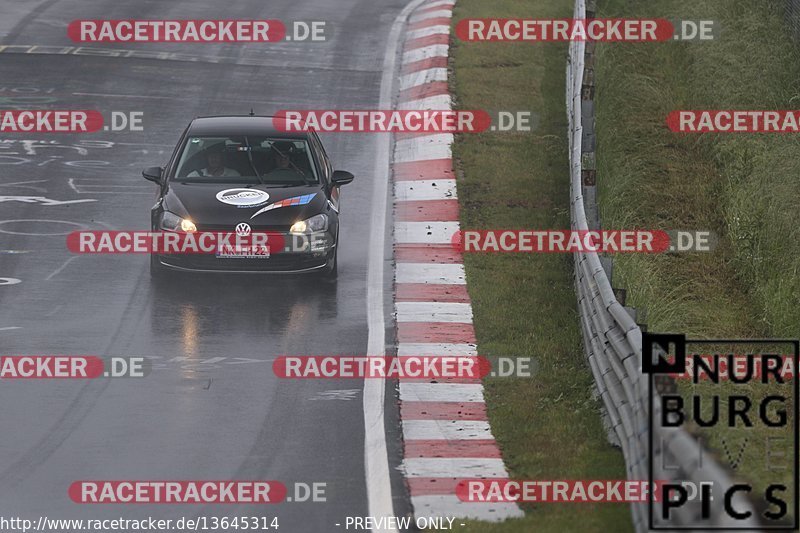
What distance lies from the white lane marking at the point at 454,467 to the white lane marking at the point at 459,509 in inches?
19.3

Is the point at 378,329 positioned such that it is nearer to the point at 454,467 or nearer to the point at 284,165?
the point at 284,165

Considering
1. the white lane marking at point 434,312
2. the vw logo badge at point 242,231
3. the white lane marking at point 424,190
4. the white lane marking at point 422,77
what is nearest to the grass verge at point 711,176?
the white lane marking at point 434,312

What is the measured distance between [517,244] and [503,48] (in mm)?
9142

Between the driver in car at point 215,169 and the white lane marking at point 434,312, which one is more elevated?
the driver in car at point 215,169

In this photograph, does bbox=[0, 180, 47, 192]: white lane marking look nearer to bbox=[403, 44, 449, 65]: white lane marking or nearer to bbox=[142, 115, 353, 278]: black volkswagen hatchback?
bbox=[142, 115, 353, 278]: black volkswagen hatchback

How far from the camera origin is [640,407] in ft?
29.2

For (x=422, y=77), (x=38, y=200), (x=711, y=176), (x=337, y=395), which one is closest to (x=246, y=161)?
(x=38, y=200)

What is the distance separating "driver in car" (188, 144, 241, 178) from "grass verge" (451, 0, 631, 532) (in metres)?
2.65

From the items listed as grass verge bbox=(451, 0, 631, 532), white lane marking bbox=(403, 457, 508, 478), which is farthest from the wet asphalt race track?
grass verge bbox=(451, 0, 631, 532)

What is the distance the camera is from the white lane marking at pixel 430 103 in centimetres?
2164

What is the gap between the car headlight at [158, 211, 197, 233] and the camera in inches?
575

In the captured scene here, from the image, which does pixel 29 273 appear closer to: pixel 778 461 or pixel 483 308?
pixel 483 308

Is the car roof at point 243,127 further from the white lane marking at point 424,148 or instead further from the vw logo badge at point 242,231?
the white lane marking at point 424,148

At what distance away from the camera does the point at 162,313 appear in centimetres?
1420
